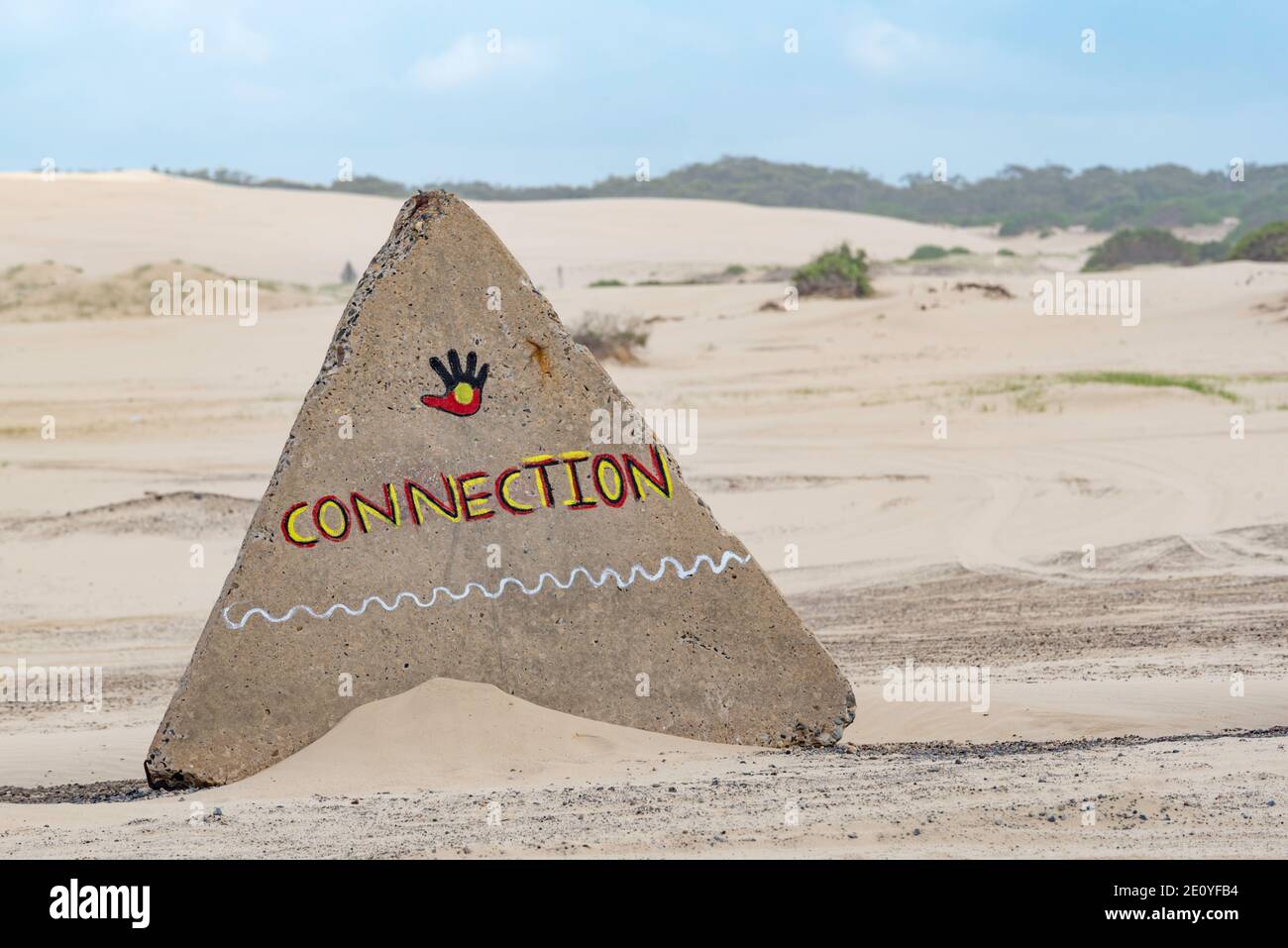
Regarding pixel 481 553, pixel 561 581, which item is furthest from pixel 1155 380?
pixel 481 553

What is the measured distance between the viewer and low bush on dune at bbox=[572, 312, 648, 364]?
76.1 feet

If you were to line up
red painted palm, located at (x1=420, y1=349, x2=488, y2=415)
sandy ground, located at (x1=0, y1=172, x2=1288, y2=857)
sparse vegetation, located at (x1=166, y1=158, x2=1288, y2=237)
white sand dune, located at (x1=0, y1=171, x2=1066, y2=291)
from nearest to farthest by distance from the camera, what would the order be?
sandy ground, located at (x1=0, y1=172, x2=1288, y2=857) < red painted palm, located at (x1=420, y1=349, x2=488, y2=415) < white sand dune, located at (x1=0, y1=171, x2=1066, y2=291) < sparse vegetation, located at (x1=166, y1=158, x2=1288, y2=237)

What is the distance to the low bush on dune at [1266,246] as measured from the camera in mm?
34156

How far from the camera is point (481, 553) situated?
22.2 ft

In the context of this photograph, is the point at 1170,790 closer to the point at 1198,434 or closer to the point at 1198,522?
the point at 1198,522

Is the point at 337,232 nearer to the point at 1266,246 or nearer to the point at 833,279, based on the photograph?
the point at 833,279

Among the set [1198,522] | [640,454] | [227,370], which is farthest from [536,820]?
[227,370]

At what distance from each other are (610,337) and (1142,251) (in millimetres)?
23372

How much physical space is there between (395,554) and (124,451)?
39.6 ft

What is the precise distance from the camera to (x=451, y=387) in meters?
6.84

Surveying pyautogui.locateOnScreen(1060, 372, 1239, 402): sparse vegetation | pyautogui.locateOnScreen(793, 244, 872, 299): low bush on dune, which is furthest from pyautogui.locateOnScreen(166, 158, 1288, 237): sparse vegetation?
pyautogui.locateOnScreen(1060, 372, 1239, 402): sparse vegetation

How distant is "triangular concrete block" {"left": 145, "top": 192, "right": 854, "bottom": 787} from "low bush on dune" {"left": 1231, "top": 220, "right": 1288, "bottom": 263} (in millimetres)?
30290

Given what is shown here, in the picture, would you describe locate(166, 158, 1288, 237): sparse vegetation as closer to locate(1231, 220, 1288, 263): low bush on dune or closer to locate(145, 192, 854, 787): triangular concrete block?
locate(1231, 220, 1288, 263): low bush on dune

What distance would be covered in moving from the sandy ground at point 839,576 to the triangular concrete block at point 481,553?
7.5 inches
